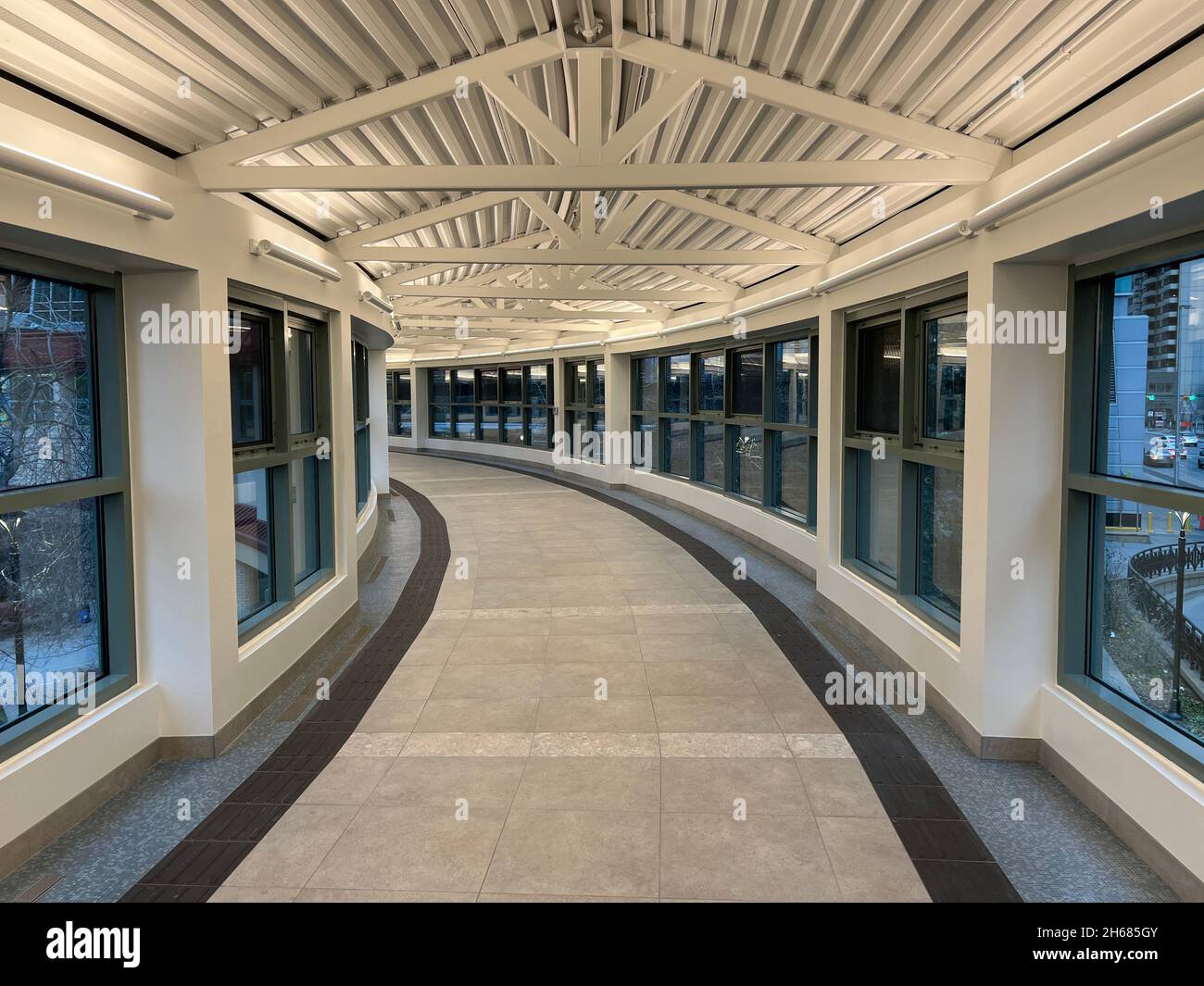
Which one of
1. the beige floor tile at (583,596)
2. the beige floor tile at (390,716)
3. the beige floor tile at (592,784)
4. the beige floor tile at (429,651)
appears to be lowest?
the beige floor tile at (592,784)

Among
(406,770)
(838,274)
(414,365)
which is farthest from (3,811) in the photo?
(414,365)

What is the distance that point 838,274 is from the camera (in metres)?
6.45

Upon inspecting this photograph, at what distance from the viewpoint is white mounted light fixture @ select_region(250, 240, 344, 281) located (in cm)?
492

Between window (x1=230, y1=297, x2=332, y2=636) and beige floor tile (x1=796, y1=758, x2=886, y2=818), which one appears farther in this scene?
window (x1=230, y1=297, x2=332, y2=636)

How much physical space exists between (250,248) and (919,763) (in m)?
4.60

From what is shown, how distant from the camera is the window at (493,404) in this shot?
20766mm

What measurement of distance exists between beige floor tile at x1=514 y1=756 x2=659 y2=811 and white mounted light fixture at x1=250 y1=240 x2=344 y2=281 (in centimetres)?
321

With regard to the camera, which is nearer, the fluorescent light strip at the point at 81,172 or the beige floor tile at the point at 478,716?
the fluorescent light strip at the point at 81,172

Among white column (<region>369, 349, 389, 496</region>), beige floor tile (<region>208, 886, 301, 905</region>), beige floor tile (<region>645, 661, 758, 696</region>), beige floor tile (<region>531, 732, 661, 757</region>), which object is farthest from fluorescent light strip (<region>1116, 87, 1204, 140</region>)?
white column (<region>369, 349, 389, 496</region>)

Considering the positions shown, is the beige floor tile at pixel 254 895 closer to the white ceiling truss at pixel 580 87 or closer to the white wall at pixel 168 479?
the white wall at pixel 168 479

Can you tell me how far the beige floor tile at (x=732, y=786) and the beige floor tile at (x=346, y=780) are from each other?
1440 mm

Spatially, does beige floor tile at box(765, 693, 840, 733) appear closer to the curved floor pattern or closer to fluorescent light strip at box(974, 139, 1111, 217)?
the curved floor pattern

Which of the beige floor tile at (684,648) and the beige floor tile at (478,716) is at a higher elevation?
the beige floor tile at (684,648)

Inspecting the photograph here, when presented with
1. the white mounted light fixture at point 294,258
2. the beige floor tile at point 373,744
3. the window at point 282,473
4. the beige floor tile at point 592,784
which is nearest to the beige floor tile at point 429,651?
the window at point 282,473
